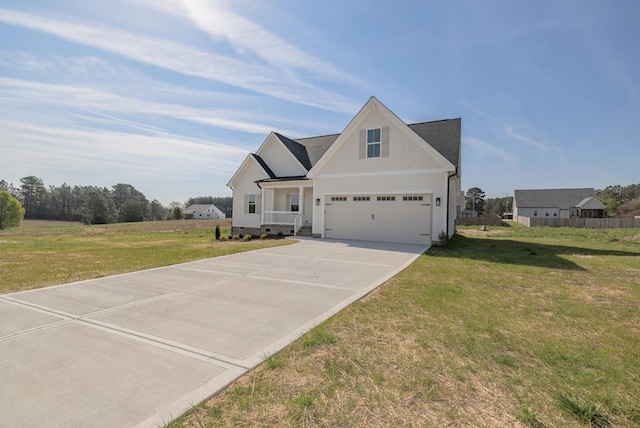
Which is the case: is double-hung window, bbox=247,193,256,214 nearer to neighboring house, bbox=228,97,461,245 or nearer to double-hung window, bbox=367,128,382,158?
neighboring house, bbox=228,97,461,245

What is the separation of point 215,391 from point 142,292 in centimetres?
411

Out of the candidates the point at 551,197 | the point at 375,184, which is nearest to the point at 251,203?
the point at 375,184

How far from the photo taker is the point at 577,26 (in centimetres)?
1098

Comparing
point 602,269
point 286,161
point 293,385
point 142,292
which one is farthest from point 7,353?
point 286,161

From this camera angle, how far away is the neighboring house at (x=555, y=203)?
4925 cm

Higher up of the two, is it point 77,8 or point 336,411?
point 77,8

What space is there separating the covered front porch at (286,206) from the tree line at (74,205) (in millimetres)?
64057

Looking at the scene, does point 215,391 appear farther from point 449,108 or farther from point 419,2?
point 449,108

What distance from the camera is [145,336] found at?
371 cm

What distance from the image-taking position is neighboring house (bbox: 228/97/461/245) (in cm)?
1400

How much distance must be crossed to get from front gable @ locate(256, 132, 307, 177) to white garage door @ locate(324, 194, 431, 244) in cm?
444

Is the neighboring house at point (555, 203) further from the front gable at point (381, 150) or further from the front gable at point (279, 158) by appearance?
the front gable at point (279, 158)

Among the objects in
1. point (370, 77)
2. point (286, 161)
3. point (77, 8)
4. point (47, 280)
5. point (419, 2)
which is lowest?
point (47, 280)

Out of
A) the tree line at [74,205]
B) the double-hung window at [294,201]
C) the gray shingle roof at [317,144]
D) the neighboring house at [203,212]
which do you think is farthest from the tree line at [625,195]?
the tree line at [74,205]
